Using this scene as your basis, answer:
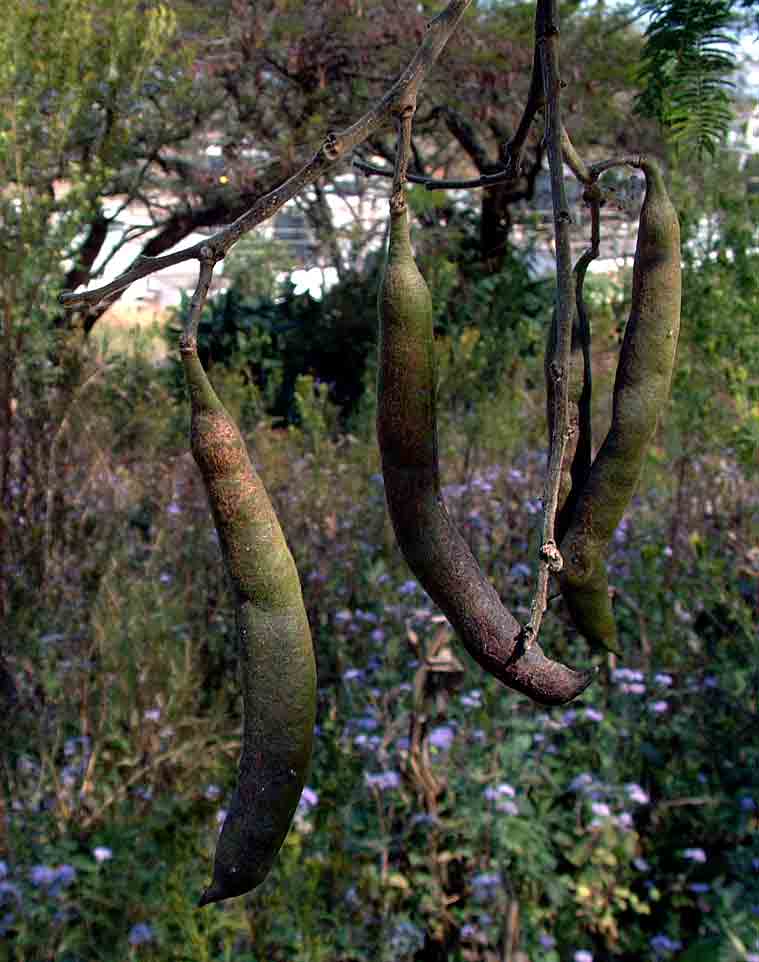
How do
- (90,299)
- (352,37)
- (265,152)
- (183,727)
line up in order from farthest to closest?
1. (265,152)
2. (352,37)
3. (183,727)
4. (90,299)

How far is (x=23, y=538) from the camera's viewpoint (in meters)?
3.50

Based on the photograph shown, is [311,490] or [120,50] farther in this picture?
[120,50]

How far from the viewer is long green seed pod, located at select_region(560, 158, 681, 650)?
0.79 meters

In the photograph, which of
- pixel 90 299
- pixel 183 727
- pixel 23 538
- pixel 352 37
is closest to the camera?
pixel 90 299

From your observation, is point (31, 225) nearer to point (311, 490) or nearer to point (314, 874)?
point (311, 490)

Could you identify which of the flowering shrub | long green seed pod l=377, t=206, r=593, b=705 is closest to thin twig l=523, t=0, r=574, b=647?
long green seed pod l=377, t=206, r=593, b=705

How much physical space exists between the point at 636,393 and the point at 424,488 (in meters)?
0.17

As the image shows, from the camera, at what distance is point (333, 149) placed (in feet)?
2.18

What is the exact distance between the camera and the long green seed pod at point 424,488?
70 centimetres

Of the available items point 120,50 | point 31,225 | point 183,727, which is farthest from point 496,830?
point 120,50

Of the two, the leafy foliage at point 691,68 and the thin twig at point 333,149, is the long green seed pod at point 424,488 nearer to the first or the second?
the thin twig at point 333,149

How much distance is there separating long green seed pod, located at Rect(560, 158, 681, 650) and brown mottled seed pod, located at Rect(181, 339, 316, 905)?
206 millimetres

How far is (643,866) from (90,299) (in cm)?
224

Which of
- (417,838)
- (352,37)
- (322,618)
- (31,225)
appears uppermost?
(352,37)
